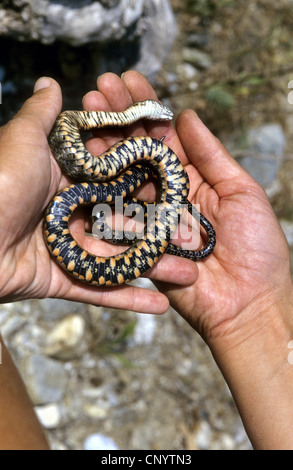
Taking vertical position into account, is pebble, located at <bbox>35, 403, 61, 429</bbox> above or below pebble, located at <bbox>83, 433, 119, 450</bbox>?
above

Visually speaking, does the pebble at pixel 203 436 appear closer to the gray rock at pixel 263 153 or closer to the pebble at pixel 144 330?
the pebble at pixel 144 330

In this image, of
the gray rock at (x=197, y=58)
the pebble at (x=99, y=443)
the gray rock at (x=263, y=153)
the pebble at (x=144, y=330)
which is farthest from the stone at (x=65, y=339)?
the gray rock at (x=197, y=58)

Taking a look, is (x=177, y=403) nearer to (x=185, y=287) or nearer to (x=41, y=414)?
(x=41, y=414)

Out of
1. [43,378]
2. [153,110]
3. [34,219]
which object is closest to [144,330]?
[43,378]

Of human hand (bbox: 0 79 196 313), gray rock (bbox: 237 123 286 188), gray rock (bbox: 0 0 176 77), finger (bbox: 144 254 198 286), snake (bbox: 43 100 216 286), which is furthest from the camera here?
gray rock (bbox: 237 123 286 188)

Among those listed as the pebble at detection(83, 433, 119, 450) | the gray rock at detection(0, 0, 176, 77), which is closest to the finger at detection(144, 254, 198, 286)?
the pebble at detection(83, 433, 119, 450)

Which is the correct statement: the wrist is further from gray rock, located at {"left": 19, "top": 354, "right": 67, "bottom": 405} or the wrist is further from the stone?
gray rock, located at {"left": 19, "top": 354, "right": 67, "bottom": 405}

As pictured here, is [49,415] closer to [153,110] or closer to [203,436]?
[203,436]
